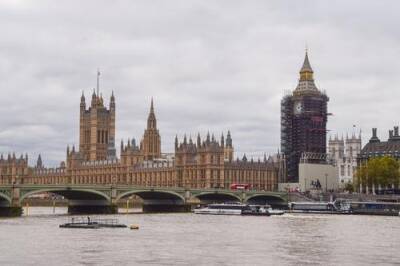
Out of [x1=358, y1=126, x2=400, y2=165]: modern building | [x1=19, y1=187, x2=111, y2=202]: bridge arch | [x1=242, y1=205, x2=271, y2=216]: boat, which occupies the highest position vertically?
[x1=358, y1=126, x2=400, y2=165]: modern building

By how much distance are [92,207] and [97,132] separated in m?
95.8

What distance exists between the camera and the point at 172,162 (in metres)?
156

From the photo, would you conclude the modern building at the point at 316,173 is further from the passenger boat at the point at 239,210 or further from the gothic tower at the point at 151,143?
the gothic tower at the point at 151,143

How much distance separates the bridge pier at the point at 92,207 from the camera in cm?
9662

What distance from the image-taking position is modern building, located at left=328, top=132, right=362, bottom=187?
166525 millimetres

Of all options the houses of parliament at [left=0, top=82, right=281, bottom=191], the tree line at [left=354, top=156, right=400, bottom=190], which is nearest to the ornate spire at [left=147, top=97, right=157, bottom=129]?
the houses of parliament at [left=0, top=82, right=281, bottom=191]

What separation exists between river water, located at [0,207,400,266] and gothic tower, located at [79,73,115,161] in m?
127

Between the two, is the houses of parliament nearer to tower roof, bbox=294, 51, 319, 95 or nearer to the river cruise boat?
tower roof, bbox=294, 51, 319, 95

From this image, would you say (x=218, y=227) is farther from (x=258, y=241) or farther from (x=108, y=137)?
(x=108, y=137)

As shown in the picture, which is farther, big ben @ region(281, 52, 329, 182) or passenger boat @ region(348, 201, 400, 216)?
big ben @ region(281, 52, 329, 182)

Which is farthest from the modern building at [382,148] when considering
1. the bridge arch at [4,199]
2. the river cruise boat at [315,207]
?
the bridge arch at [4,199]

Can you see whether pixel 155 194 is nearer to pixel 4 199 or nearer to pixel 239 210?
pixel 239 210

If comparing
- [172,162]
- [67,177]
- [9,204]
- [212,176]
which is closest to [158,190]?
[9,204]

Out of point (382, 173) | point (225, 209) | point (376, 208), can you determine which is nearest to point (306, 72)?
point (382, 173)
